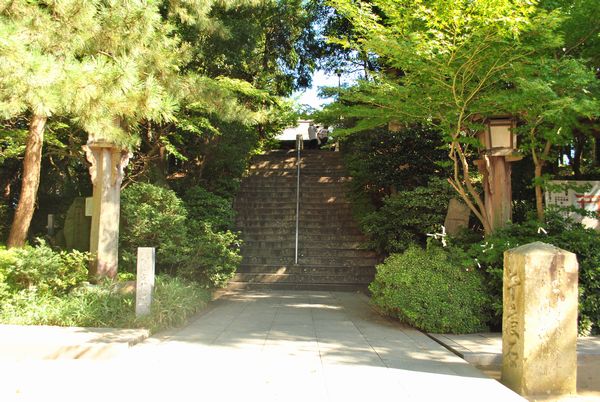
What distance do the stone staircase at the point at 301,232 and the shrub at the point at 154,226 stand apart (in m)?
2.58

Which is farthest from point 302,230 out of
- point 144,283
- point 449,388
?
point 449,388

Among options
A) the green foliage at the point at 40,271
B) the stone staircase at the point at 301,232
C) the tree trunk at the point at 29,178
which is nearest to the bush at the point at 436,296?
the stone staircase at the point at 301,232

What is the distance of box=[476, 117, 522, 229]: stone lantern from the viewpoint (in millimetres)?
7461

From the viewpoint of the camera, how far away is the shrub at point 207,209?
10312 millimetres

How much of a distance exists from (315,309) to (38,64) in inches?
233

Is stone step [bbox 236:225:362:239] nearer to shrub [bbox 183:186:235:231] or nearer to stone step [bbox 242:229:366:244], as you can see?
stone step [bbox 242:229:366:244]

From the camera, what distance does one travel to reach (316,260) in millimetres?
12312

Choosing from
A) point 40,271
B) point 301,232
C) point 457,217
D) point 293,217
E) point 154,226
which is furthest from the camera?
point 293,217

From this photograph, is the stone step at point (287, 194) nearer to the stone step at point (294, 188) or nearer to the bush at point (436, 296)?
the stone step at point (294, 188)

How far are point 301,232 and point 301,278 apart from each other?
2.34 m

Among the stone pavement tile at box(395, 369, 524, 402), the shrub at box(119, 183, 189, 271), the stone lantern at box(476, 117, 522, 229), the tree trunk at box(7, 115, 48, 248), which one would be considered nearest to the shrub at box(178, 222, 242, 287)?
the shrub at box(119, 183, 189, 271)

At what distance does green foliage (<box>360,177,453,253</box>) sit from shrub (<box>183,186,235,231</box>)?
3.35 m

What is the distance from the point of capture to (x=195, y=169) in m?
13.1

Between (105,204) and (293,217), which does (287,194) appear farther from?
(105,204)
